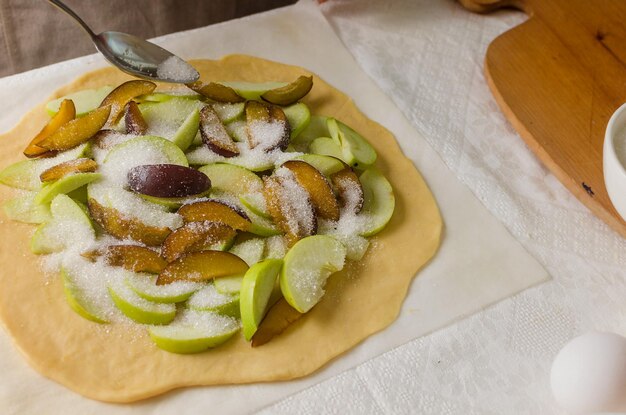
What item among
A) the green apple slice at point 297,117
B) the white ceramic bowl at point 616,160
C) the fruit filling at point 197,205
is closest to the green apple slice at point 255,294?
the fruit filling at point 197,205

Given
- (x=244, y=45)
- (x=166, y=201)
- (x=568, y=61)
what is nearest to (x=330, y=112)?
(x=244, y=45)

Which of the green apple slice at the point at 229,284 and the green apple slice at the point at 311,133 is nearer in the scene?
the green apple slice at the point at 229,284

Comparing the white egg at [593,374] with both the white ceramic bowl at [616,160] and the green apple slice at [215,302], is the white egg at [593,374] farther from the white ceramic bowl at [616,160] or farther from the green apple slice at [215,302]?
the green apple slice at [215,302]

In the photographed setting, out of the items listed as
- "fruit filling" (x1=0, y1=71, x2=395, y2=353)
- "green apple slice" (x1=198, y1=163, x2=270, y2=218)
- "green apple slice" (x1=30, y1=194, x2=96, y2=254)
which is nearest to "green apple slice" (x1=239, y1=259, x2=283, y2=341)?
"fruit filling" (x1=0, y1=71, x2=395, y2=353)

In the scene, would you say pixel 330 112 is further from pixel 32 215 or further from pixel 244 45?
pixel 32 215

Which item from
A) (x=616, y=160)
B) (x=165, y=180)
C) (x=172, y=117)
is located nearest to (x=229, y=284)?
(x=165, y=180)

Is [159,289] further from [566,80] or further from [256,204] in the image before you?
[566,80]

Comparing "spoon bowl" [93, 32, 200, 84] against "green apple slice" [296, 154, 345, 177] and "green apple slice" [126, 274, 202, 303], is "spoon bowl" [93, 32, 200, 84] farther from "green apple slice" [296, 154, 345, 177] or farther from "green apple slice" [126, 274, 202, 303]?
"green apple slice" [126, 274, 202, 303]
